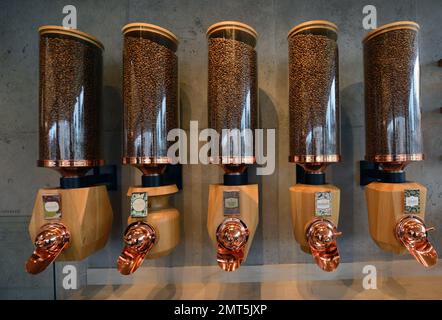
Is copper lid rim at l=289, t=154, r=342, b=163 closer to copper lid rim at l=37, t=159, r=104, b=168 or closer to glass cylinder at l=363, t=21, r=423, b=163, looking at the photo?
glass cylinder at l=363, t=21, r=423, b=163

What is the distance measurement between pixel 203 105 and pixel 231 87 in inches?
9.3

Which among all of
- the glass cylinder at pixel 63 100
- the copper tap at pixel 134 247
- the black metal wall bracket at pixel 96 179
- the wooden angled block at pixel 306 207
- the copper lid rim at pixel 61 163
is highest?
the glass cylinder at pixel 63 100

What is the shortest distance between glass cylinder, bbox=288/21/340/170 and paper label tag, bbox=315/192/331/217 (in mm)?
96

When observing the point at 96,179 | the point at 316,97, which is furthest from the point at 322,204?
the point at 96,179

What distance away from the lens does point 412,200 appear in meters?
0.66

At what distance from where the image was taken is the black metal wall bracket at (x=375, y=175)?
2.29ft

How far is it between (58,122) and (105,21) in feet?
1.56

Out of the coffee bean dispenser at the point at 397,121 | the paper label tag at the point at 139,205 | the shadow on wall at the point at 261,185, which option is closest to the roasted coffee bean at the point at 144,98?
the paper label tag at the point at 139,205

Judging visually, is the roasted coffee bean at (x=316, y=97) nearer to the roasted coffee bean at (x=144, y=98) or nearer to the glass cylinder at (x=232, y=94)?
the glass cylinder at (x=232, y=94)

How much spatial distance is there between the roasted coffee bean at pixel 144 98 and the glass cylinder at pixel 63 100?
0.13 meters

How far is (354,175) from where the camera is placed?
87 centimetres
